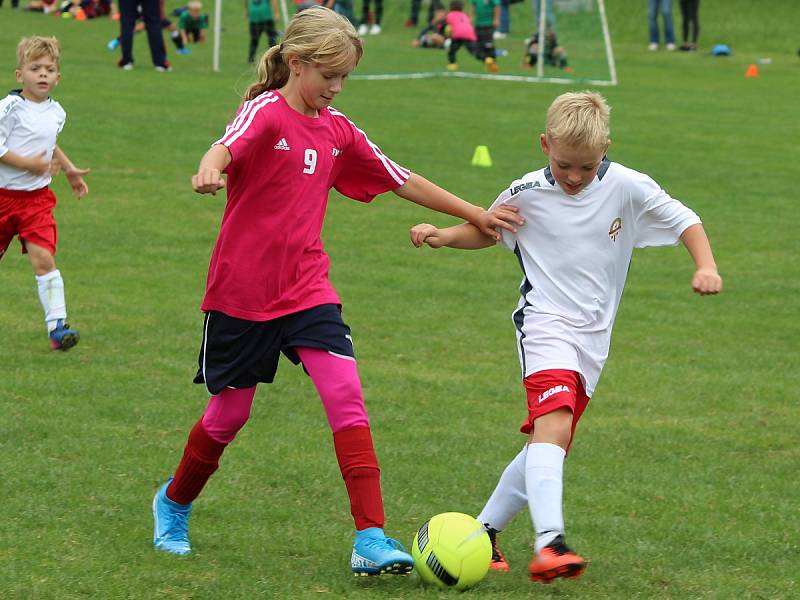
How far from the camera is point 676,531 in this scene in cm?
544

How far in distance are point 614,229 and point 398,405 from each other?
2756 millimetres

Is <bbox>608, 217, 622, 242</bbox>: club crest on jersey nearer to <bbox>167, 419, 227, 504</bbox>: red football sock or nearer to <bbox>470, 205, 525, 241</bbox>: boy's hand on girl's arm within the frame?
<bbox>470, 205, 525, 241</bbox>: boy's hand on girl's arm

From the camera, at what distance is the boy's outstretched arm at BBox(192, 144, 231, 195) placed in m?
4.13

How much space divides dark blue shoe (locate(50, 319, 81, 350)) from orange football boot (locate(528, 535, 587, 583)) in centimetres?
459

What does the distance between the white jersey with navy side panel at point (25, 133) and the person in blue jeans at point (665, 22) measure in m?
22.9

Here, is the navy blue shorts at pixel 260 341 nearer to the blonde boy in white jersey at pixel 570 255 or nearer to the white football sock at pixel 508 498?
the blonde boy in white jersey at pixel 570 255

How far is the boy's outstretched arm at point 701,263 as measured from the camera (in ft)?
15.0

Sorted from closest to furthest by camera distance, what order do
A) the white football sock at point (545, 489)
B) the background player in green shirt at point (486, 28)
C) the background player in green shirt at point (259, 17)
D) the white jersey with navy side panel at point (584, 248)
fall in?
the white football sock at point (545, 489) < the white jersey with navy side panel at point (584, 248) < the background player in green shirt at point (259, 17) < the background player in green shirt at point (486, 28)

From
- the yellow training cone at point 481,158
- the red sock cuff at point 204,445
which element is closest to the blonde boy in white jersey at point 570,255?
the red sock cuff at point 204,445

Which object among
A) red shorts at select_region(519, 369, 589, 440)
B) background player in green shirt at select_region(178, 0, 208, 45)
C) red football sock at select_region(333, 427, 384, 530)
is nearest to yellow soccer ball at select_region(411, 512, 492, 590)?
red football sock at select_region(333, 427, 384, 530)

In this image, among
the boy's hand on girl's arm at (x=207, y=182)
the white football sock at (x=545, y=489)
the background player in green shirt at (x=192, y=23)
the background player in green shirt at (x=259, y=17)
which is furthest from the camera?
the background player in green shirt at (x=192, y=23)

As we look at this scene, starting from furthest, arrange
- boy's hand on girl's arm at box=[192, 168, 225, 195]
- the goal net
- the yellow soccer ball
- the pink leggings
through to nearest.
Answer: the goal net, the pink leggings, the yellow soccer ball, boy's hand on girl's arm at box=[192, 168, 225, 195]

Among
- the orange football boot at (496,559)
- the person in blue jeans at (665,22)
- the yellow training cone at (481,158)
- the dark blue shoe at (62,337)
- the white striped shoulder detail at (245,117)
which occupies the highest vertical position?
the white striped shoulder detail at (245,117)

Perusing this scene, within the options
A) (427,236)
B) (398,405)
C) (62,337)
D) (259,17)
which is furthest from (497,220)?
(259,17)
